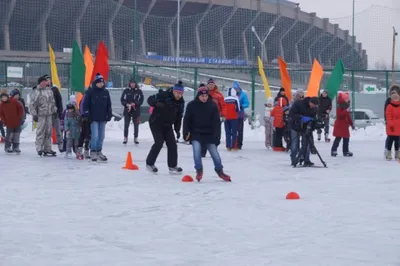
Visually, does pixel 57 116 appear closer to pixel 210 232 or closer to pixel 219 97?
pixel 219 97

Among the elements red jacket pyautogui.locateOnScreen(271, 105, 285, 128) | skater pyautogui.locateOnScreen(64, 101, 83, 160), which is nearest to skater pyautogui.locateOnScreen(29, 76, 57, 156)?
skater pyautogui.locateOnScreen(64, 101, 83, 160)

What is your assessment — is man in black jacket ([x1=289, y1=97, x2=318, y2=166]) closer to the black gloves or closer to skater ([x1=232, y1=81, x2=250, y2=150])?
the black gloves

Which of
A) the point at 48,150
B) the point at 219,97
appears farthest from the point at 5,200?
the point at 219,97

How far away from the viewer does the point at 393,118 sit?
15.9 metres

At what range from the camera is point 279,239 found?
6871 millimetres

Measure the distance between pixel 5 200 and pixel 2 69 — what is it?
15.3m

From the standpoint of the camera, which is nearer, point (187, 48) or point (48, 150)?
point (48, 150)

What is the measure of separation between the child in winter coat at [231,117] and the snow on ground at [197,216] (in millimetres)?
3651

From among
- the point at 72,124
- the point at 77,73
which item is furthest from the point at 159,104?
the point at 77,73

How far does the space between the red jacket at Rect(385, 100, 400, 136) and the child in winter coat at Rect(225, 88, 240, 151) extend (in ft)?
11.5

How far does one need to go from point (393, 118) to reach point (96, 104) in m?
5.79

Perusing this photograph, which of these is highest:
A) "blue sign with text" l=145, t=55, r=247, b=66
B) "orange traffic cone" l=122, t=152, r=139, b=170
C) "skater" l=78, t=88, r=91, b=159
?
"blue sign with text" l=145, t=55, r=247, b=66

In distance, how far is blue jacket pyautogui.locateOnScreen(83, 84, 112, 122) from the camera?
47.5 ft

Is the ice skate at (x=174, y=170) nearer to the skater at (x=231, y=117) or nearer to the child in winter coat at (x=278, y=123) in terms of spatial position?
the skater at (x=231, y=117)
